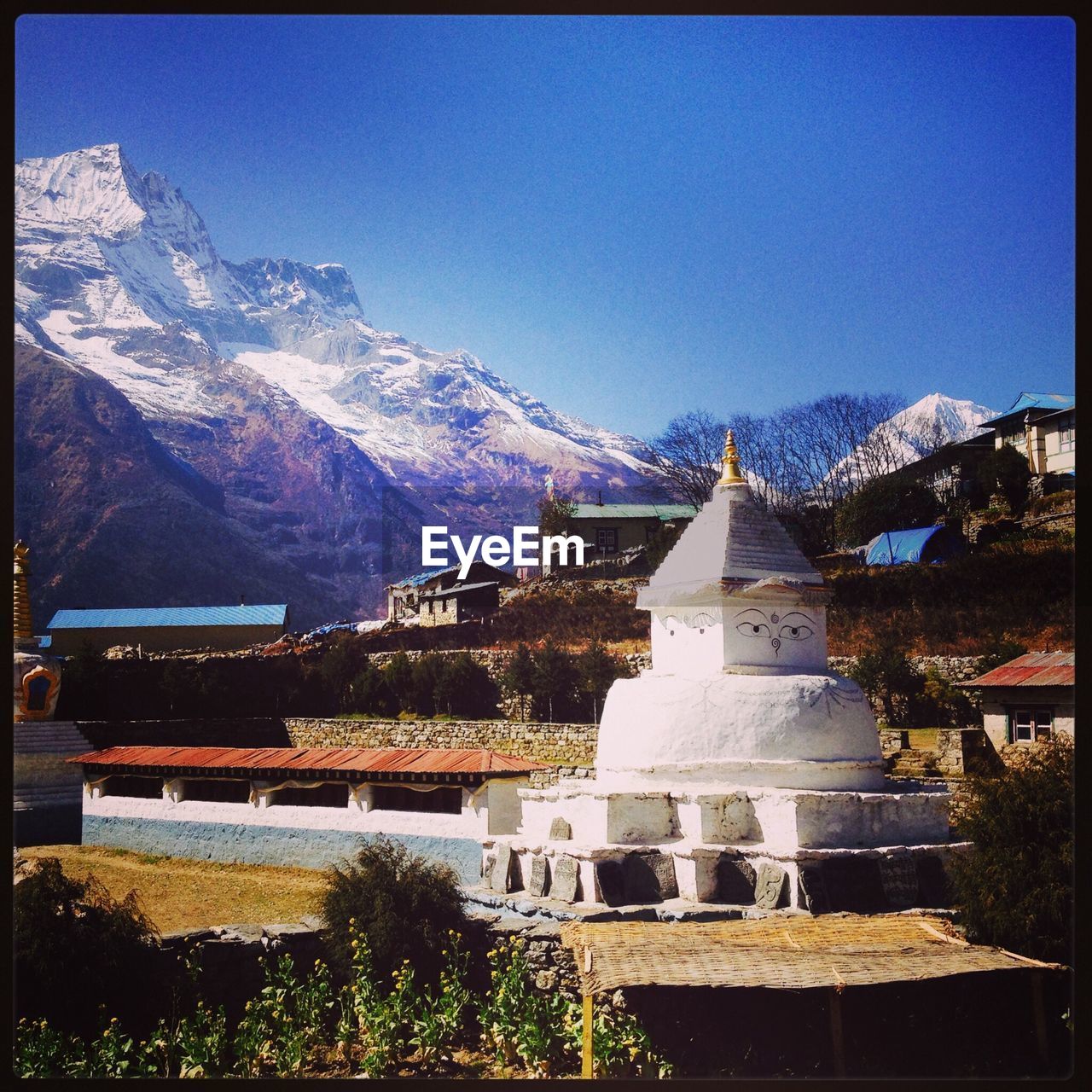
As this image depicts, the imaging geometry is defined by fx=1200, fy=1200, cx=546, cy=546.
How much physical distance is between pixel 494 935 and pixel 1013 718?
5.16 meters

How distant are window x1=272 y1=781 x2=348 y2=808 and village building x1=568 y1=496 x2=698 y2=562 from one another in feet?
10.7

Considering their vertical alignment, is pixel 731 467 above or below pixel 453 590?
above

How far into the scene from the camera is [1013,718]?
35.3ft

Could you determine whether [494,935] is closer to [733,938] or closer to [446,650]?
[733,938]

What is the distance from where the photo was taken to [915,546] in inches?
460

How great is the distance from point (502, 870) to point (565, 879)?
0.70m

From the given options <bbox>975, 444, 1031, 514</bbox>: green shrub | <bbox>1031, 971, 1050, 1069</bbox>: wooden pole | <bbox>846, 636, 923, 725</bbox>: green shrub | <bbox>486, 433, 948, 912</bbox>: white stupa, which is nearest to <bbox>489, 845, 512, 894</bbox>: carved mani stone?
<bbox>486, 433, 948, 912</bbox>: white stupa

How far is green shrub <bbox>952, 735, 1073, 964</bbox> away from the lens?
786 cm

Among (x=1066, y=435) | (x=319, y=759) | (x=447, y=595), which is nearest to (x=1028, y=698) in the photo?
(x=1066, y=435)

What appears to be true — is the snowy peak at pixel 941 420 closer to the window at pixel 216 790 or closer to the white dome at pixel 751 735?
the white dome at pixel 751 735

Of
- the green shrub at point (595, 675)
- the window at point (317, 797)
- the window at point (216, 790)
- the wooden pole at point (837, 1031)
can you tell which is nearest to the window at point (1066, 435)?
the green shrub at point (595, 675)

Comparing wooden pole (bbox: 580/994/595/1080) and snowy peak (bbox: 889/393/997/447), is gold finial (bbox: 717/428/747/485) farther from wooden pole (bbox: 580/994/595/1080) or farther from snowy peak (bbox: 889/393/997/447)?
wooden pole (bbox: 580/994/595/1080)

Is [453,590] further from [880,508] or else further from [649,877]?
[880,508]

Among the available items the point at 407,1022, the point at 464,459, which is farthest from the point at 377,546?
the point at 407,1022
